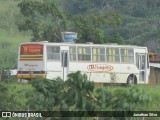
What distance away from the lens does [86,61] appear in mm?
34750

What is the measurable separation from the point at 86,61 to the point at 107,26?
49251 mm

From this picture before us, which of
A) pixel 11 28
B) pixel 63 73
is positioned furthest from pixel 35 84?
pixel 11 28

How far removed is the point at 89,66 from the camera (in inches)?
1372

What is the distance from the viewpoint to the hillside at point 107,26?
80000 mm

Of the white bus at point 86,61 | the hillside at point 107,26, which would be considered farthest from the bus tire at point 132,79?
the hillside at point 107,26

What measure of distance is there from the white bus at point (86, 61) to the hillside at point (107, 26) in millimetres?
36147

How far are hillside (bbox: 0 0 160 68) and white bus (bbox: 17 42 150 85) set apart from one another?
36.1 m

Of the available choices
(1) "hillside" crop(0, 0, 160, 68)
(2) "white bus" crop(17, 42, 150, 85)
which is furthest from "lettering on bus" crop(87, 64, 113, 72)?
(1) "hillside" crop(0, 0, 160, 68)

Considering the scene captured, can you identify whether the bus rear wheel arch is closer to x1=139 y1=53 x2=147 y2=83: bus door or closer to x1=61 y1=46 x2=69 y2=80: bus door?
x1=139 y1=53 x2=147 y2=83: bus door

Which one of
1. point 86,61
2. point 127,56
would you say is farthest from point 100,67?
point 127,56

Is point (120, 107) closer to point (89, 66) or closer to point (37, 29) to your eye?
point (89, 66)

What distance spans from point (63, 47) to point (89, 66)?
1872 millimetres

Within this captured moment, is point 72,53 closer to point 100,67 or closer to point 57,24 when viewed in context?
point 100,67

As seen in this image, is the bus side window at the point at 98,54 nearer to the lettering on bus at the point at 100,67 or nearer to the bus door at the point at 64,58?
the lettering on bus at the point at 100,67
